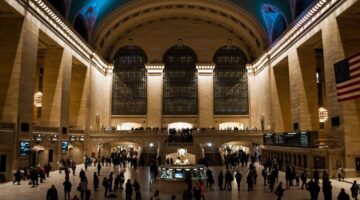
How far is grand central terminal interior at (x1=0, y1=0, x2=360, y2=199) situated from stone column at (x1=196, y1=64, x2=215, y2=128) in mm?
120

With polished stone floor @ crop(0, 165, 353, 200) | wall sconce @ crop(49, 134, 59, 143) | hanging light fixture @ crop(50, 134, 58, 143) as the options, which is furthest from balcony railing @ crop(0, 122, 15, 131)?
hanging light fixture @ crop(50, 134, 58, 143)

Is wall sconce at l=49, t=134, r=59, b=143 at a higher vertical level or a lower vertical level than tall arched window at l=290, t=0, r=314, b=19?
lower

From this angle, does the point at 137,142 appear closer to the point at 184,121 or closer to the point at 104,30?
the point at 184,121

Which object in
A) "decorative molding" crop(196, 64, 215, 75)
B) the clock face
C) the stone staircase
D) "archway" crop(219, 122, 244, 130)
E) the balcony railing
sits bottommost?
the stone staircase

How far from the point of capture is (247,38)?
38.9 metres

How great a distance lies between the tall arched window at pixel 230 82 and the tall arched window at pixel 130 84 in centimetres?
843

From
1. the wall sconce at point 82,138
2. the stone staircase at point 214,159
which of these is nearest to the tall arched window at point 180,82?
the wall sconce at point 82,138

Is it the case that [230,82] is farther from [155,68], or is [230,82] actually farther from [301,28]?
[301,28]

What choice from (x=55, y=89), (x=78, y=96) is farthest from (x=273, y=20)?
(x=55, y=89)

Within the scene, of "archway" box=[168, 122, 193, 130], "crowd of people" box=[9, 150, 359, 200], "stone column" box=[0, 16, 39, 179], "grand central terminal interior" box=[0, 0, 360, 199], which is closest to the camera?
"crowd of people" box=[9, 150, 359, 200]

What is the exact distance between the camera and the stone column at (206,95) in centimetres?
3897

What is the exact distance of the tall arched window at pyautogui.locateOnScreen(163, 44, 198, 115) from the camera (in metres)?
39.7

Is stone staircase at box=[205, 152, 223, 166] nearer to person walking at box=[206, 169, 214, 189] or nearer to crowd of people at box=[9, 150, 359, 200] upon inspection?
crowd of people at box=[9, 150, 359, 200]

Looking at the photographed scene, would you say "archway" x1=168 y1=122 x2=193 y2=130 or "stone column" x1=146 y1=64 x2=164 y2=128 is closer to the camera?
"stone column" x1=146 y1=64 x2=164 y2=128
